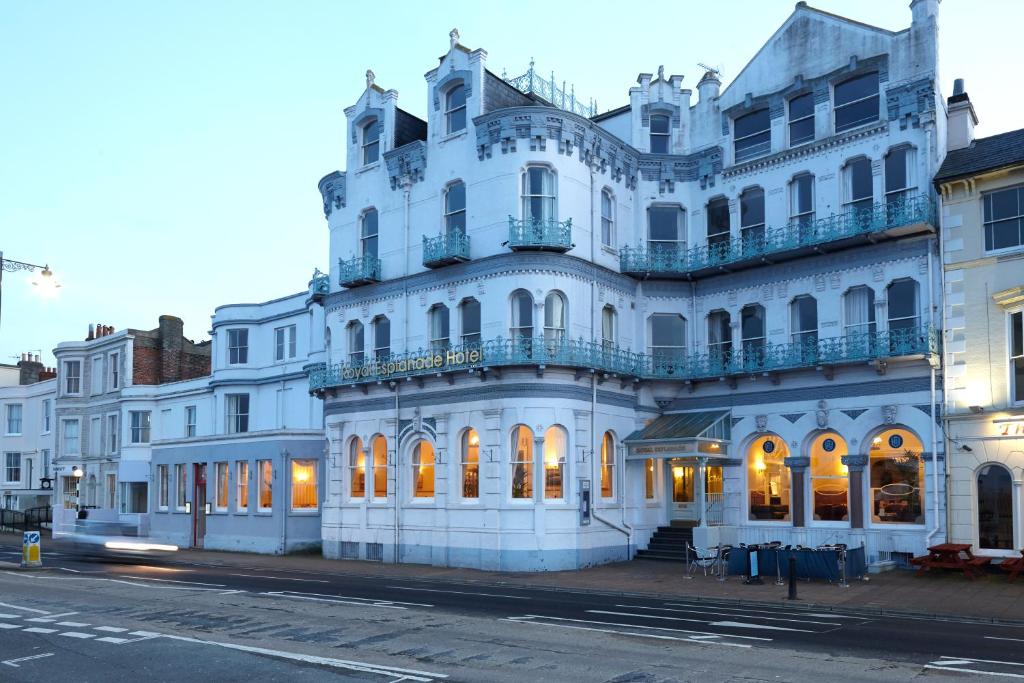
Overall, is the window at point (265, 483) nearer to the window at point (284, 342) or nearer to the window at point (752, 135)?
the window at point (284, 342)

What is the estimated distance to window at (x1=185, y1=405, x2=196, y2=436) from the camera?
4995cm

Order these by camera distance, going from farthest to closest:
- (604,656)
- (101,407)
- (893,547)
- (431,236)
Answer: (101,407) < (431,236) < (893,547) < (604,656)

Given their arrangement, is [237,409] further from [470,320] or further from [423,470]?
[470,320]

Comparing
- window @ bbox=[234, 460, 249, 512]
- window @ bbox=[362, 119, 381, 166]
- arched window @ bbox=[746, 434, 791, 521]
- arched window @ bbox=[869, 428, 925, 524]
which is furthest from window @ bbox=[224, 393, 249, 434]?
arched window @ bbox=[869, 428, 925, 524]

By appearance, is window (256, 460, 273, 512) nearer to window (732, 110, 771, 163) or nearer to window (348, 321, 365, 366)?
window (348, 321, 365, 366)

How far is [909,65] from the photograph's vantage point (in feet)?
93.7

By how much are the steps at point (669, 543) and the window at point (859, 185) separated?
11.2 m

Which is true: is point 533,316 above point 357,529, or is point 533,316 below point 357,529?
above

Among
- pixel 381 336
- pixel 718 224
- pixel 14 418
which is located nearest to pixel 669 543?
pixel 718 224

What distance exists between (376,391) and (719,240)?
41.1ft

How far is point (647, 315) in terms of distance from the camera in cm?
3319

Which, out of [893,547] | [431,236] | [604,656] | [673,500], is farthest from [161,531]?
[604,656]

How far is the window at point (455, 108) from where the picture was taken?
32031 mm

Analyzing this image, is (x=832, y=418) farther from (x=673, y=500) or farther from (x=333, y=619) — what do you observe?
(x=333, y=619)
